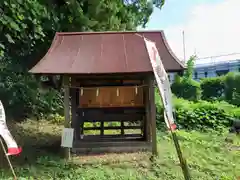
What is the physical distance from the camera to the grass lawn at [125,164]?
237 inches

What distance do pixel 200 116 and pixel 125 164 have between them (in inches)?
238

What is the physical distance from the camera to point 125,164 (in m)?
6.54

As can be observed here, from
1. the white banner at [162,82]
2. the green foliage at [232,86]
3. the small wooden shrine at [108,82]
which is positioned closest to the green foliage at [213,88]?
the green foliage at [232,86]

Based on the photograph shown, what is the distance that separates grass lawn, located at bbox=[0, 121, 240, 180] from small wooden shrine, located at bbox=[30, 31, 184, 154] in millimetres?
467

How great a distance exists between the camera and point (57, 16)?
8.85 meters

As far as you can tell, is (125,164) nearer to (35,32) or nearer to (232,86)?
(35,32)

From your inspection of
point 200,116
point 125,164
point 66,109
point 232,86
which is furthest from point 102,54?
point 232,86

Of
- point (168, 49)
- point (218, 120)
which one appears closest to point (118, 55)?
point (168, 49)

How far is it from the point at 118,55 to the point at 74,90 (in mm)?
1375

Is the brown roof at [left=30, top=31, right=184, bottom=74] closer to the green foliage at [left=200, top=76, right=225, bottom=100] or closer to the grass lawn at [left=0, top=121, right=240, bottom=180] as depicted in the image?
the grass lawn at [left=0, top=121, right=240, bottom=180]

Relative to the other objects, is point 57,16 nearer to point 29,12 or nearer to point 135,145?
point 29,12

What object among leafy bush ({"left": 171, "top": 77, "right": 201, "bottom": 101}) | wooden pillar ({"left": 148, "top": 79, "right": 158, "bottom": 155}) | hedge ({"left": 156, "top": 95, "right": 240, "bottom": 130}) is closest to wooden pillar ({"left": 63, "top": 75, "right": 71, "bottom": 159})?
wooden pillar ({"left": 148, "top": 79, "right": 158, "bottom": 155})

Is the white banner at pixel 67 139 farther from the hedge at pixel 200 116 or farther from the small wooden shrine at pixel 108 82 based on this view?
the hedge at pixel 200 116

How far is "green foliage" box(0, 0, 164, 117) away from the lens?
7.62 meters
